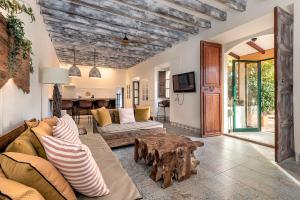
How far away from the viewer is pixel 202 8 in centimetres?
348

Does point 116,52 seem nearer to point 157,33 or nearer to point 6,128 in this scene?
point 157,33

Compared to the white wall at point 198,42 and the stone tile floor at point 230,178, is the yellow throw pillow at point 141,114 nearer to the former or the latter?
the stone tile floor at point 230,178

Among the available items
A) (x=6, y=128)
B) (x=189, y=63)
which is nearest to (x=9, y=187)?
(x=6, y=128)

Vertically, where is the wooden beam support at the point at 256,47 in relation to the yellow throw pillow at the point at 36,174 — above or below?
above

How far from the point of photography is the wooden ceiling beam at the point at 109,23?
3.60 meters

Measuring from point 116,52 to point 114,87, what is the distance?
3.93 meters

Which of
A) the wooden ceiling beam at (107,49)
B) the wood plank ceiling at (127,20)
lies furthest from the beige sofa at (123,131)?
the wooden ceiling beam at (107,49)

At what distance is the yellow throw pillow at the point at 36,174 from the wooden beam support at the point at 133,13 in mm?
3110

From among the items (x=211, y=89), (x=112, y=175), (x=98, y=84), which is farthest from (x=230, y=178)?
(x=98, y=84)

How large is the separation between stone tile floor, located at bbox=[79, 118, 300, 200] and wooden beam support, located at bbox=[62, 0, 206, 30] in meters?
2.75

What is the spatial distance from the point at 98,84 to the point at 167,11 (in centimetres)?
724

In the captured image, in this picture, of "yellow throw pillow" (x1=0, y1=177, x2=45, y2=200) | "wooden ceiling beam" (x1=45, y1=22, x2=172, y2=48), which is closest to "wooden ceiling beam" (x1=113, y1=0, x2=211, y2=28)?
"wooden ceiling beam" (x1=45, y1=22, x2=172, y2=48)

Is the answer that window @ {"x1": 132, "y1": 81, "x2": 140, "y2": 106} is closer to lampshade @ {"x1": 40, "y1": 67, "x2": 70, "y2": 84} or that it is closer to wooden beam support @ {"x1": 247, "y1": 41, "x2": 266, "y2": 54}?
wooden beam support @ {"x1": 247, "y1": 41, "x2": 266, "y2": 54}

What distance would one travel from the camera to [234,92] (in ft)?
16.8
